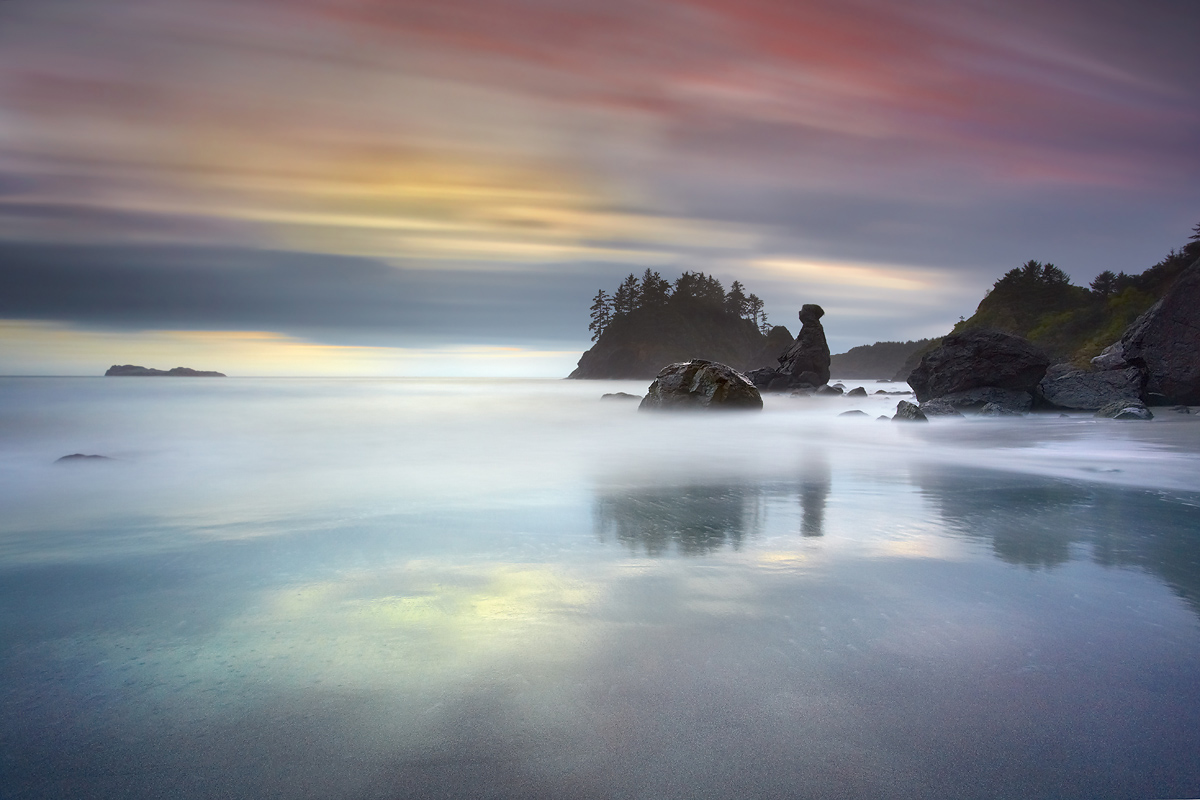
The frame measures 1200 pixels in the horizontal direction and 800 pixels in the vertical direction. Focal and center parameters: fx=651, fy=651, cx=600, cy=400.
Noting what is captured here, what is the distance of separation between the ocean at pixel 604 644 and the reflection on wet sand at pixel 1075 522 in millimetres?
57

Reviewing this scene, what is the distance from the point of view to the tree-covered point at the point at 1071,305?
161 ft

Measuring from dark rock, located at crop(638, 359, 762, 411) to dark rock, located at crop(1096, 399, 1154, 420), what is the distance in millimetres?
10278

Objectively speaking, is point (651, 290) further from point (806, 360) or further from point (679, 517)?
point (679, 517)

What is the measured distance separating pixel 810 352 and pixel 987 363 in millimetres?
21698

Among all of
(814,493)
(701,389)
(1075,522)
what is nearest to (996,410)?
(701,389)

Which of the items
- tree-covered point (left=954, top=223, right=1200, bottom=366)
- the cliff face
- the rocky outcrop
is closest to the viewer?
the rocky outcrop

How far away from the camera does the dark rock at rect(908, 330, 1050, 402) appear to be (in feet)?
72.9

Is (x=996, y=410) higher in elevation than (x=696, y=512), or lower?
higher

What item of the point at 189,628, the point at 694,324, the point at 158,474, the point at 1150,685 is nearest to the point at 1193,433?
the point at 1150,685

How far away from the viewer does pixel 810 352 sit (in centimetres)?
4425

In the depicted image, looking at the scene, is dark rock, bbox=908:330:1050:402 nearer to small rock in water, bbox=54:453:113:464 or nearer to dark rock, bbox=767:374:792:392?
dark rock, bbox=767:374:792:392

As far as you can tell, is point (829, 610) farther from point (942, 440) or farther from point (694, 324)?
point (694, 324)

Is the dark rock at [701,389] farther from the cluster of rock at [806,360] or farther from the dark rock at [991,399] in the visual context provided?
the cluster of rock at [806,360]

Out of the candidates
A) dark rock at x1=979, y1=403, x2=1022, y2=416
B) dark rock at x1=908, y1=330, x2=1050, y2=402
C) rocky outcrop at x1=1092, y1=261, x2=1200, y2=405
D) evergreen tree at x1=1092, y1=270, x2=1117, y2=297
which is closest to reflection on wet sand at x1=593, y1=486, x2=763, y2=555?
dark rock at x1=979, y1=403, x2=1022, y2=416
